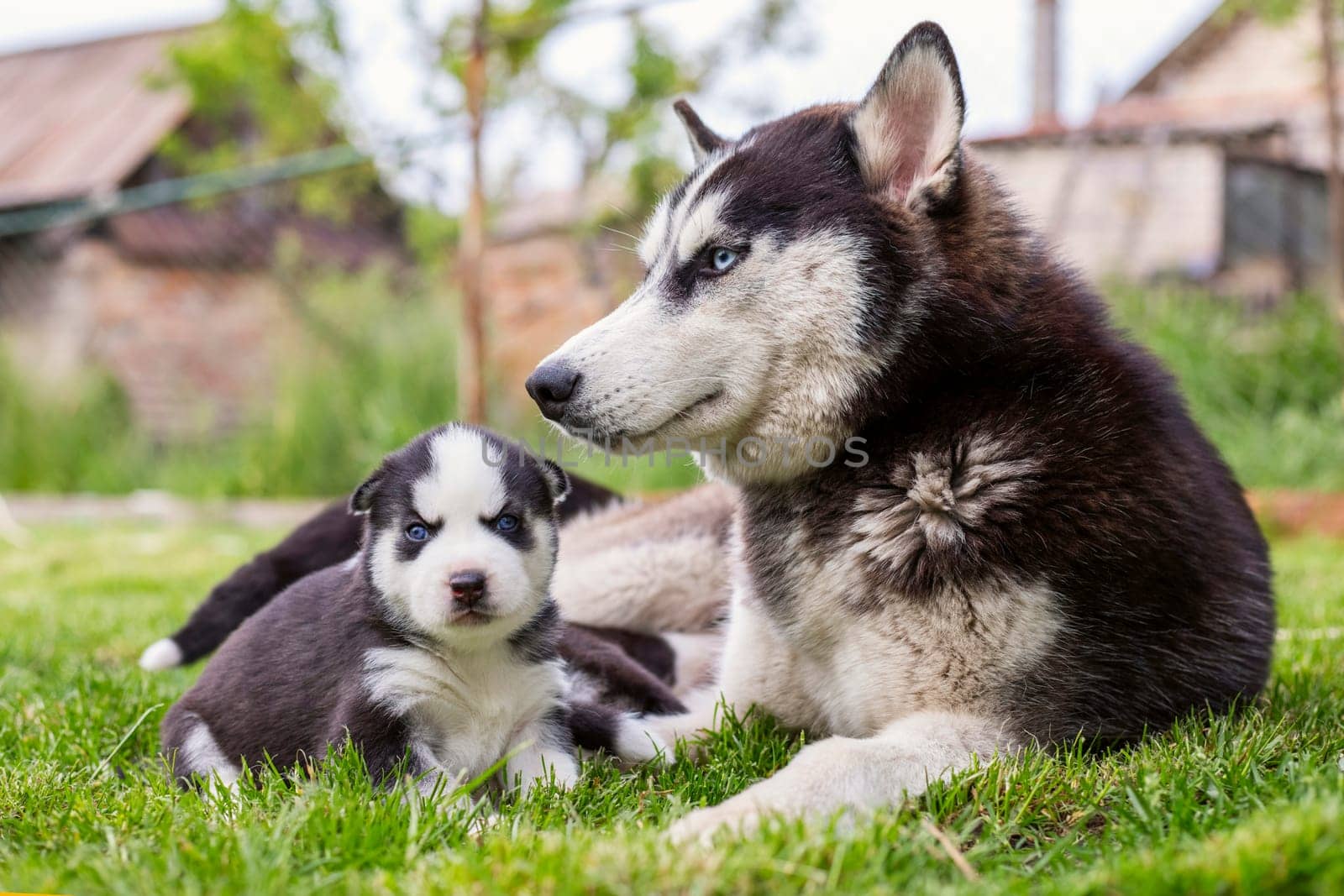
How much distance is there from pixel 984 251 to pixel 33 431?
1192 centimetres

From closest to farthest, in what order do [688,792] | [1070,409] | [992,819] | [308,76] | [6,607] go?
1. [992,819]
2. [688,792]
3. [1070,409]
4. [6,607]
5. [308,76]

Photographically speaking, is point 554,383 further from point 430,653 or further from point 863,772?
point 863,772

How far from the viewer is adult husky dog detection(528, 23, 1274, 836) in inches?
96.4

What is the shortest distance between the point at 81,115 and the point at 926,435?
17755mm

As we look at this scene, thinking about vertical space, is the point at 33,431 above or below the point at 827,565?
below

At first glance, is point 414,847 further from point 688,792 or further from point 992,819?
point 992,819

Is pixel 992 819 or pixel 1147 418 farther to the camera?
pixel 1147 418

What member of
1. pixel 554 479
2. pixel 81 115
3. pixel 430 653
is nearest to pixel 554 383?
pixel 554 479

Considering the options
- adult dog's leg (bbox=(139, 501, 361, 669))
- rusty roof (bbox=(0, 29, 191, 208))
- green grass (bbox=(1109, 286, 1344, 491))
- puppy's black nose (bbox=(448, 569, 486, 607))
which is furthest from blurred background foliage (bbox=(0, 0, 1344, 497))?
puppy's black nose (bbox=(448, 569, 486, 607))

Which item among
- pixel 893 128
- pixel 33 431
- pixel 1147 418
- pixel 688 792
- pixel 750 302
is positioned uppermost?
pixel 893 128

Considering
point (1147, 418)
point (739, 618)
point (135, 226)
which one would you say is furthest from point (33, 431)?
point (1147, 418)

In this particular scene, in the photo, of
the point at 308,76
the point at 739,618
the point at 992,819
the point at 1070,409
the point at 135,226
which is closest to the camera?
the point at 992,819

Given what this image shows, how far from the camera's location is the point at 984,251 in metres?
2.62

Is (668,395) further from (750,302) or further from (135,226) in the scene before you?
(135,226)
